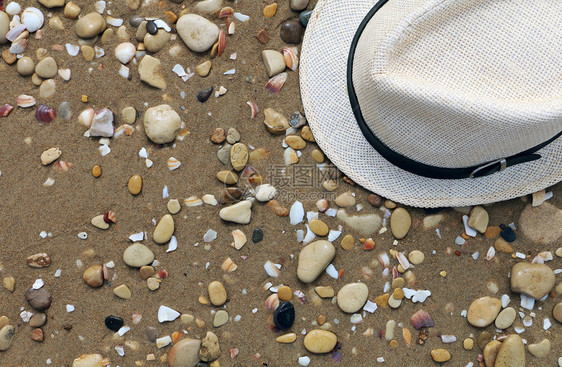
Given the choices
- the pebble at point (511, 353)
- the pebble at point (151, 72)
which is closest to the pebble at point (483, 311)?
the pebble at point (511, 353)

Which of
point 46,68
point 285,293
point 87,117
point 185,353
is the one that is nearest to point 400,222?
point 285,293

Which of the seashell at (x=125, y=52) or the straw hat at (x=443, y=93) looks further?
the seashell at (x=125, y=52)

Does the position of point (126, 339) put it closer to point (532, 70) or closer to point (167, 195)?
point (167, 195)

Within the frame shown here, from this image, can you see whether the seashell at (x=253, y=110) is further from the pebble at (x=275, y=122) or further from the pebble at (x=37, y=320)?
the pebble at (x=37, y=320)

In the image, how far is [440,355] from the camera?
1.80 metres

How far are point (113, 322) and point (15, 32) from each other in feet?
4.15

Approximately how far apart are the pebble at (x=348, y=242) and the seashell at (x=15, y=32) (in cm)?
159

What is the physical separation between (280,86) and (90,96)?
0.79 m

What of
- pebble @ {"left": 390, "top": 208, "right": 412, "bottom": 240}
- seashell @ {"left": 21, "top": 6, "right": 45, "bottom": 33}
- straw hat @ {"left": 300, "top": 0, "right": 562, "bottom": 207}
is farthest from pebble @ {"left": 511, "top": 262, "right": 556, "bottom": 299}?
seashell @ {"left": 21, "top": 6, "right": 45, "bottom": 33}

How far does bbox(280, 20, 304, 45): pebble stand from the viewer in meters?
1.89

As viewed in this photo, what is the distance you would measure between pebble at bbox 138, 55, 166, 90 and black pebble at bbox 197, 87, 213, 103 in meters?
0.15

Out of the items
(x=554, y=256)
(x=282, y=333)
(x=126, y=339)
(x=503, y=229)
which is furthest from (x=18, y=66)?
(x=554, y=256)

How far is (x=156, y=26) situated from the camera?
6.23 feet

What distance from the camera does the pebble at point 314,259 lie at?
180 cm
